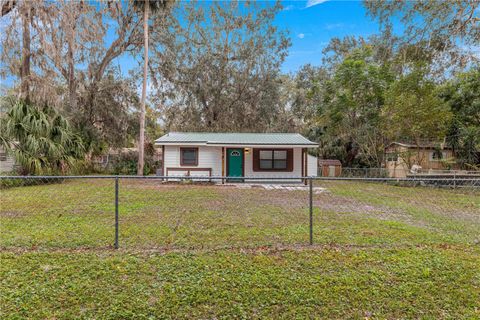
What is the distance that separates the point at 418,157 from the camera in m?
14.5

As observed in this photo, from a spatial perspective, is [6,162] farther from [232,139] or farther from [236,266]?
[236,266]

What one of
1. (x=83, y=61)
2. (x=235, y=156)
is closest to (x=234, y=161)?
(x=235, y=156)

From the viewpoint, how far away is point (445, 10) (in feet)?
31.9

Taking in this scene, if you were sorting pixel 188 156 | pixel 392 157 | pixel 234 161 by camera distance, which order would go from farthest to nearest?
pixel 392 157 → pixel 234 161 → pixel 188 156

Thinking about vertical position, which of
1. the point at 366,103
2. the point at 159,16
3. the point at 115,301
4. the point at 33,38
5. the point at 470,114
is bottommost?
the point at 115,301

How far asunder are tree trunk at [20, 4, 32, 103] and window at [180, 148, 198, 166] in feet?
22.1

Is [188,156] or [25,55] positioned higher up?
[25,55]

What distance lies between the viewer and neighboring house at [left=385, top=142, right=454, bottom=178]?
1457cm

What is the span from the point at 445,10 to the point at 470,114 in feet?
23.0

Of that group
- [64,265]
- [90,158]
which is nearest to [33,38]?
[90,158]

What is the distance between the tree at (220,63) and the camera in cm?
1775

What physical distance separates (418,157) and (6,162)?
20.4 metres

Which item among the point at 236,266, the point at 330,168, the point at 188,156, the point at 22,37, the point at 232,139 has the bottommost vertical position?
the point at 236,266

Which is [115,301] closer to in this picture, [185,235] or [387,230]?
[185,235]
